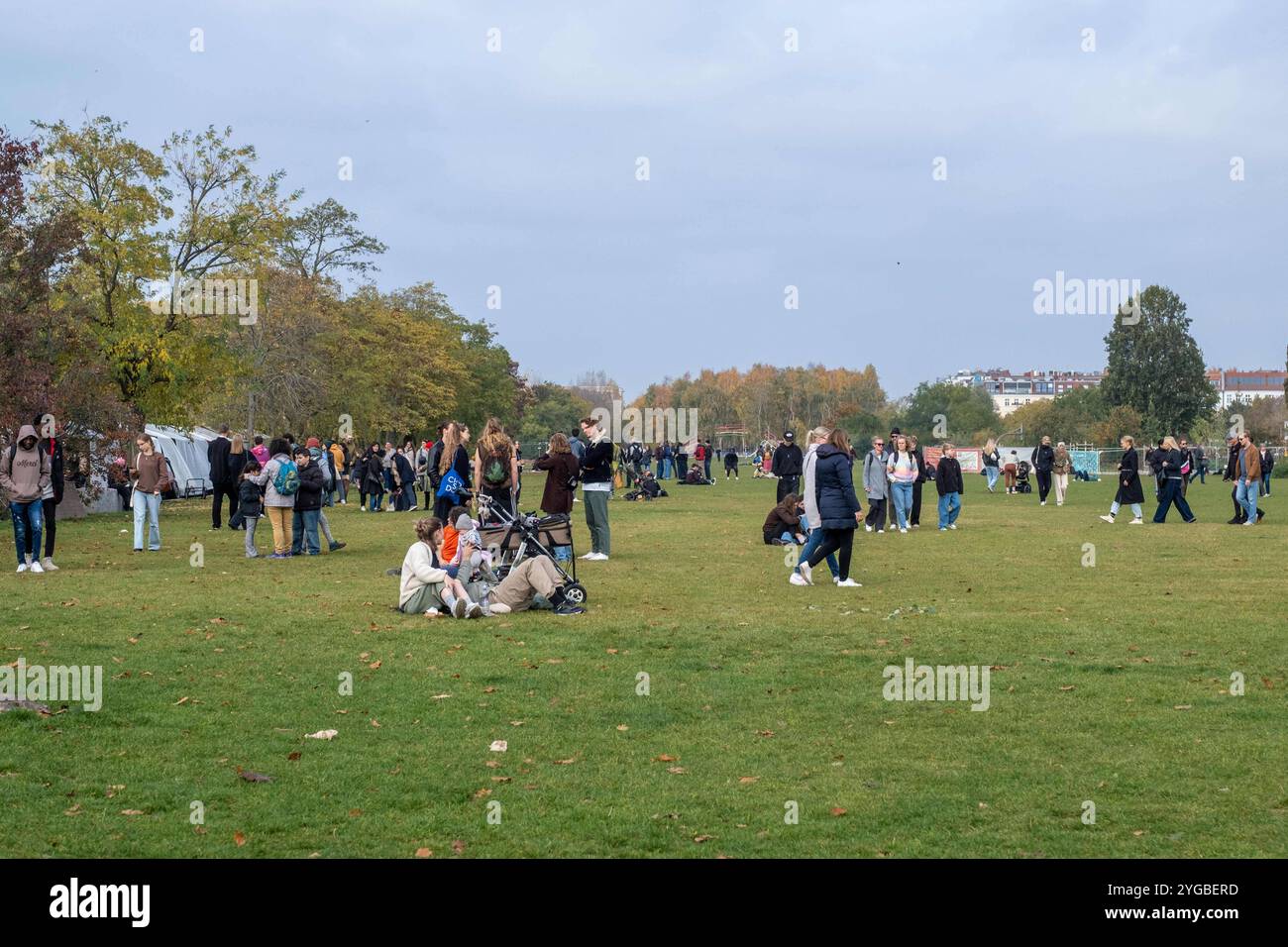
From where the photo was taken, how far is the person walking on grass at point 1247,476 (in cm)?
2812

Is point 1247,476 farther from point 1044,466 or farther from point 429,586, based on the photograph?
point 429,586

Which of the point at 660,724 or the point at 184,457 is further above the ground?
the point at 184,457

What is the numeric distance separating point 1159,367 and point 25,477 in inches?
4360

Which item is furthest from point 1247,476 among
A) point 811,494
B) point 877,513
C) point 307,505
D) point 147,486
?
point 147,486

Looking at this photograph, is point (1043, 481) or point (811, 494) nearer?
point (811, 494)

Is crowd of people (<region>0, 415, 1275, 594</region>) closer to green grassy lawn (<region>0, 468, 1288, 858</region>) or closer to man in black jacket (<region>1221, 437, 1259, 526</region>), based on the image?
man in black jacket (<region>1221, 437, 1259, 526</region>)

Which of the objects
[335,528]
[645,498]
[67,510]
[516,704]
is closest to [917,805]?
[516,704]

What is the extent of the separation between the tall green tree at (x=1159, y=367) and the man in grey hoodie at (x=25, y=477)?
109 metres

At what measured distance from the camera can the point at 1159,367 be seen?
116250mm

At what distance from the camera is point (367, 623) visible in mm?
13492

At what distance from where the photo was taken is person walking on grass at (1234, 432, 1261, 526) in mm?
28125

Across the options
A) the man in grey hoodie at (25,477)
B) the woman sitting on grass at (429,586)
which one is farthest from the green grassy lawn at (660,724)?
the man in grey hoodie at (25,477)
